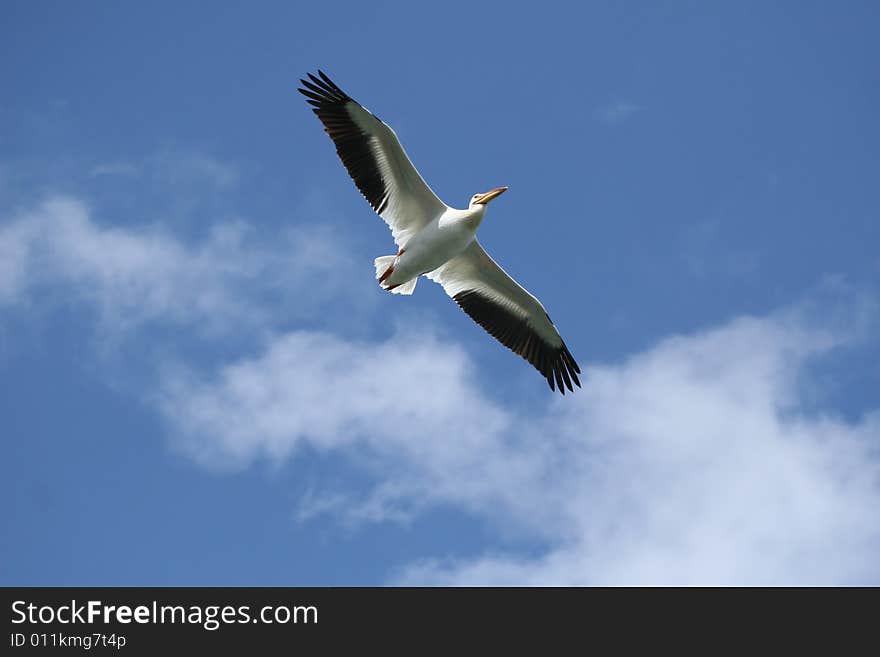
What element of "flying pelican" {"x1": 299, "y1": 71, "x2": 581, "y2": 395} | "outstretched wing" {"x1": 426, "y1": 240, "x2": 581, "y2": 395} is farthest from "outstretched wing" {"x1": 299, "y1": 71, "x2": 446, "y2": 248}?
"outstretched wing" {"x1": 426, "y1": 240, "x2": 581, "y2": 395}

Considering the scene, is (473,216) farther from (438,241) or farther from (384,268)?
(384,268)

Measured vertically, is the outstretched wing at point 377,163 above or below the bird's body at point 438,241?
above

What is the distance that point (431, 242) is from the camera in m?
18.6

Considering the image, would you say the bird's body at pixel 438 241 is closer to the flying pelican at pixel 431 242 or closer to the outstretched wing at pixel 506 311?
the flying pelican at pixel 431 242

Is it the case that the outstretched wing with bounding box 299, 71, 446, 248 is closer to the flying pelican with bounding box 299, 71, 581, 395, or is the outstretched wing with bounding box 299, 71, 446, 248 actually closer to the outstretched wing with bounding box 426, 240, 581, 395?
the flying pelican with bounding box 299, 71, 581, 395

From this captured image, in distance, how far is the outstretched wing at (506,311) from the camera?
20016 mm

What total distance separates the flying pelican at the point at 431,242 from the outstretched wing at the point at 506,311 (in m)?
0.02

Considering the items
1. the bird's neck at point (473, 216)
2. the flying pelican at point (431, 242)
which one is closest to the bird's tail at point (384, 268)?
the flying pelican at point (431, 242)

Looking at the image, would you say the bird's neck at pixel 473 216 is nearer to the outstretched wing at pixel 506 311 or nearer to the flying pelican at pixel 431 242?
→ the flying pelican at pixel 431 242

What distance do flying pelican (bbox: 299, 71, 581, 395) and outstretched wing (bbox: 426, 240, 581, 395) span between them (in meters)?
0.02

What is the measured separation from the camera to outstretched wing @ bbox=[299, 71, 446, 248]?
17.9m

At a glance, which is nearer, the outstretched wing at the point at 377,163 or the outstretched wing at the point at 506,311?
the outstretched wing at the point at 377,163
